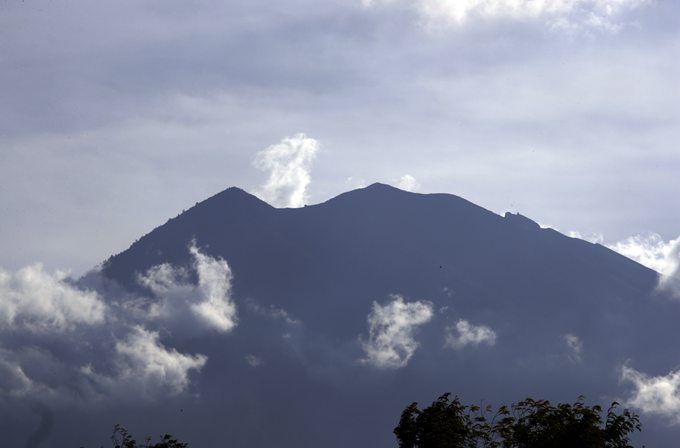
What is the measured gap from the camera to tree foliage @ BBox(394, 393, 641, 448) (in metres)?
63.4

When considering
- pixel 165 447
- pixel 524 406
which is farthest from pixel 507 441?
pixel 165 447

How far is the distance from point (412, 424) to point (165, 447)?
2201 centimetres

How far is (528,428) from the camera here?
66.3 metres

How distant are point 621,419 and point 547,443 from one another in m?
4.90

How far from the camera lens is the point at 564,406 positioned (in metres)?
65.8

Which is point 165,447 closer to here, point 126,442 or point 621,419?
point 126,442

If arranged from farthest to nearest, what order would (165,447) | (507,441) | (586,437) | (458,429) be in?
(165,447)
(458,429)
(507,441)
(586,437)

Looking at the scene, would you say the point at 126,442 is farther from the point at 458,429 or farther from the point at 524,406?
the point at 524,406

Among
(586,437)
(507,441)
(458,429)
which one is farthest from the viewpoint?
(458,429)

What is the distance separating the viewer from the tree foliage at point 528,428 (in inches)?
2496

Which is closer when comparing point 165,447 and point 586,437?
point 586,437

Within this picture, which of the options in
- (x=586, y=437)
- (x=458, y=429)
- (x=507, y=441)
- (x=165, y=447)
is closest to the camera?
(x=586, y=437)

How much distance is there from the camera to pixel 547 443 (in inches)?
2527

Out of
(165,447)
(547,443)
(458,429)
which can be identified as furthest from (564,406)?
(165,447)
